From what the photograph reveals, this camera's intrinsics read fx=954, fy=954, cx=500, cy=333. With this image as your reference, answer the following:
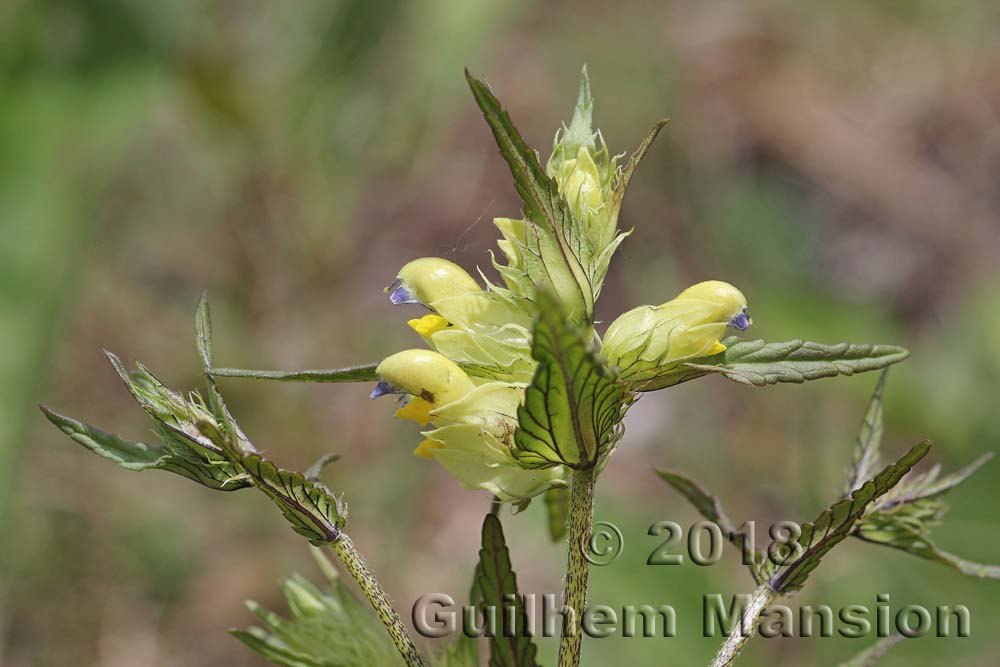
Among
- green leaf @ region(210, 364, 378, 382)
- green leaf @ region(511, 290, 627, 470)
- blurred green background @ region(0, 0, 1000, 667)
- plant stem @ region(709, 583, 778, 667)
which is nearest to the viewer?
green leaf @ region(511, 290, 627, 470)

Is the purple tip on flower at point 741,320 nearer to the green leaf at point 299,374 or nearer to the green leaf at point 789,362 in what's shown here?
the green leaf at point 789,362

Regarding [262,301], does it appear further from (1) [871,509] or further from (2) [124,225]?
(1) [871,509]

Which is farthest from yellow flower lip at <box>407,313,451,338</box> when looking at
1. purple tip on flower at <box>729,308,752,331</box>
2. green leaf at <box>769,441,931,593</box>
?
green leaf at <box>769,441,931,593</box>

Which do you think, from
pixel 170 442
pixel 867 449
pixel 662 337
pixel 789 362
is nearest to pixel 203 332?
pixel 170 442

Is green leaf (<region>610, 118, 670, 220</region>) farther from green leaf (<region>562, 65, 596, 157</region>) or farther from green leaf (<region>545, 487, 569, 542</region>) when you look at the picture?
green leaf (<region>545, 487, 569, 542</region>)

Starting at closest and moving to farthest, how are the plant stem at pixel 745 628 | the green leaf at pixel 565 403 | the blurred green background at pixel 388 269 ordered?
the green leaf at pixel 565 403 < the plant stem at pixel 745 628 < the blurred green background at pixel 388 269

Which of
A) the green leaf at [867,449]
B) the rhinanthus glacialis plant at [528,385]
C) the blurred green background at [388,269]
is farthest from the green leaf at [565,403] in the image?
the blurred green background at [388,269]

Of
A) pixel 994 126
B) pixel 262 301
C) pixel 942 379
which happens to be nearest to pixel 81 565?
pixel 262 301
